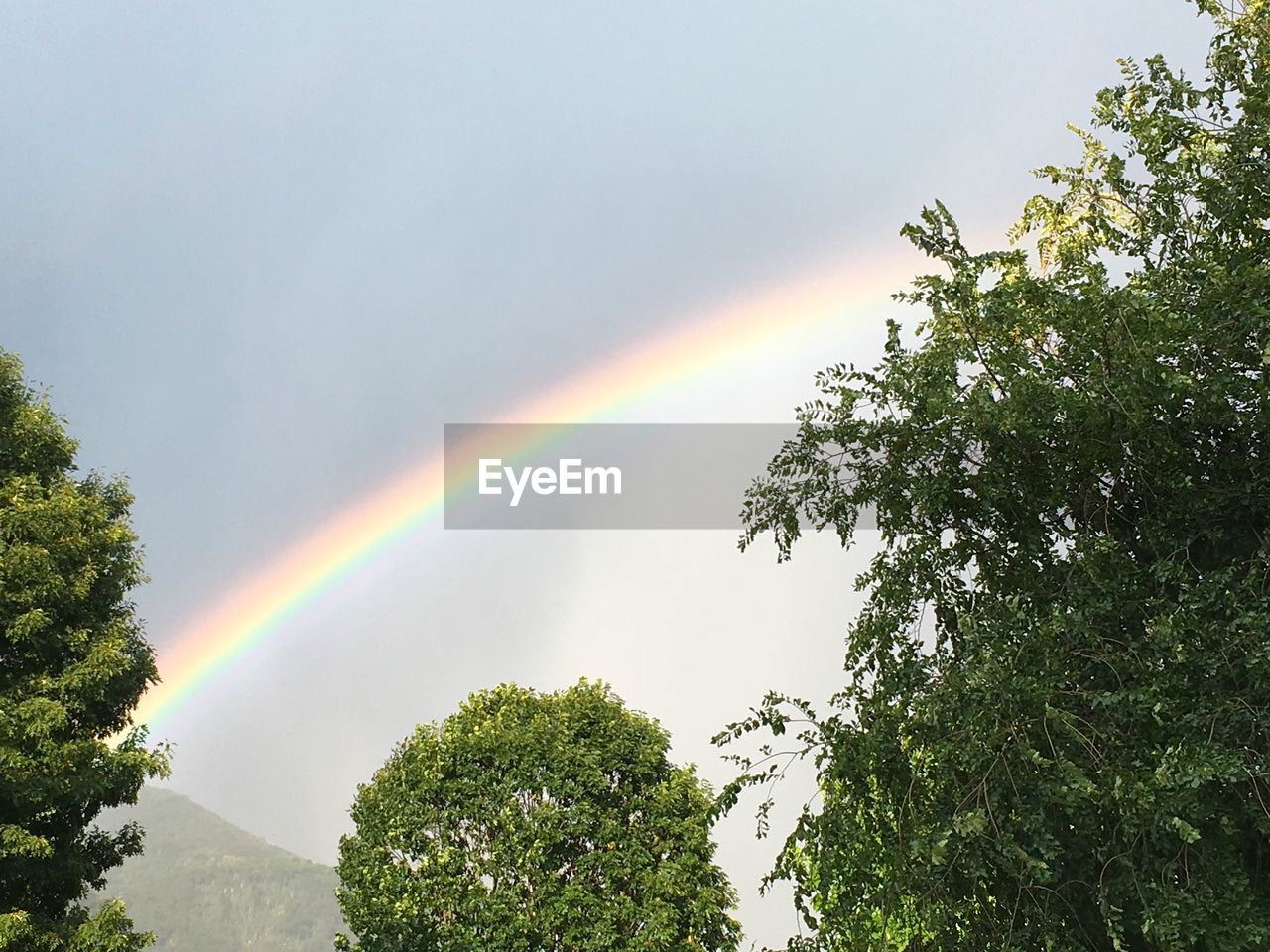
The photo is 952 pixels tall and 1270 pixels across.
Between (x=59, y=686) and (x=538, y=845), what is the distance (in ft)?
27.9

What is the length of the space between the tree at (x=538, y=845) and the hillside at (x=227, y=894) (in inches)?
4291

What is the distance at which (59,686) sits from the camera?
627 inches

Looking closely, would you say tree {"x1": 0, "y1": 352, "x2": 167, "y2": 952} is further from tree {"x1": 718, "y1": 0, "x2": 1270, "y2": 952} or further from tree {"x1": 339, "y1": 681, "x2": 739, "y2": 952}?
tree {"x1": 718, "y1": 0, "x2": 1270, "y2": 952}

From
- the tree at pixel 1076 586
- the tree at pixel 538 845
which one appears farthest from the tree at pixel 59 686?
the tree at pixel 1076 586

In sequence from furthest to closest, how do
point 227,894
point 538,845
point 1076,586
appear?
1. point 227,894
2. point 538,845
3. point 1076,586

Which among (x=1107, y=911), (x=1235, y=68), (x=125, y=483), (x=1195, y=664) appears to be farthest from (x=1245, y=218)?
(x=125, y=483)

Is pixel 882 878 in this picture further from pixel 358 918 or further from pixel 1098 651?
pixel 358 918

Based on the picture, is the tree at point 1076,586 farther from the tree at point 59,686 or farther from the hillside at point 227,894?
the hillside at point 227,894

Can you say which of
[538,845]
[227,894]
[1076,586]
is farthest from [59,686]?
[227,894]

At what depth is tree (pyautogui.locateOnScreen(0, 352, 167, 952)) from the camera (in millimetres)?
15156

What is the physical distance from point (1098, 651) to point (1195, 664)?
0.74 metres

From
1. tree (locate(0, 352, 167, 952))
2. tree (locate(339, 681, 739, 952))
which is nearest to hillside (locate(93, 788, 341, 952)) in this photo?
tree (locate(339, 681, 739, 952))

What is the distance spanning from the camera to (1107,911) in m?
7.73

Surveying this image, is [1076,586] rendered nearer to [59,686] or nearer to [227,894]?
[59,686]
